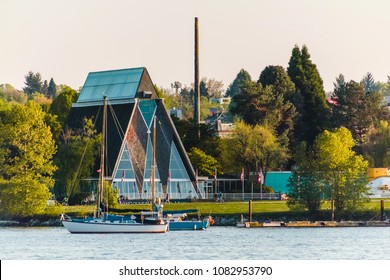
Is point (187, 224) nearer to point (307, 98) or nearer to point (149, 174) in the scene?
point (149, 174)

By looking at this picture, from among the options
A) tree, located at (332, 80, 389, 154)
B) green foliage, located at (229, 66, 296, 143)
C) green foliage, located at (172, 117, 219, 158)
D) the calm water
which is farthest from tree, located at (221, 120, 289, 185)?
the calm water

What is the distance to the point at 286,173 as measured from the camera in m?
A: 131

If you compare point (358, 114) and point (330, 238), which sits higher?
point (358, 114)

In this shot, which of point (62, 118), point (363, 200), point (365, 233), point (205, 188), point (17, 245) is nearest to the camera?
point (17, 245)

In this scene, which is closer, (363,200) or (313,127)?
(363,200)

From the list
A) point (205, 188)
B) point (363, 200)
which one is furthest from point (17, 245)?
point (205, 188)

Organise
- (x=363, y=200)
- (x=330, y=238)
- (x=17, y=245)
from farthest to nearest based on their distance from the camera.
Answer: (x=363, y=200)
(x=330, y=238)
(x=17, y=245)

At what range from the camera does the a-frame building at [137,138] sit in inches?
4687

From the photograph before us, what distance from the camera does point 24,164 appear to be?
329 ft

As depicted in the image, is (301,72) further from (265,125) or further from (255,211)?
(255,211)

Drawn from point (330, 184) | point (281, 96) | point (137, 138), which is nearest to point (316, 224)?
point (330, 184)

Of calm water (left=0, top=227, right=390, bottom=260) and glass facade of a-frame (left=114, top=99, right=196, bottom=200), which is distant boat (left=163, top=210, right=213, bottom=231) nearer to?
calm water (left=0, top=227, right=390, bottom=260)

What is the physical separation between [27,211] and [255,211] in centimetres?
1940

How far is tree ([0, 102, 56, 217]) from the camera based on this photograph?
98312mm
